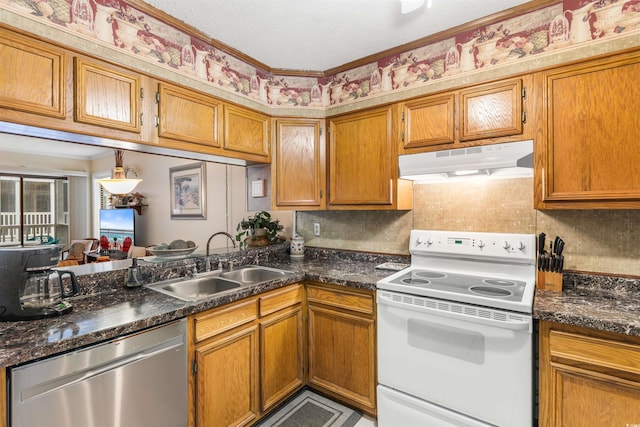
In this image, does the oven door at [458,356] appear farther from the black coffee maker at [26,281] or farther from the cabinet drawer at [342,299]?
the black coffee maker at [26,281]

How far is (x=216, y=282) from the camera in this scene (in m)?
2.11

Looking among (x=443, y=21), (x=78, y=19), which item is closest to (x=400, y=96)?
(x=443, y=21)

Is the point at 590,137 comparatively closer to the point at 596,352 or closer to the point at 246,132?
the point at 596,352

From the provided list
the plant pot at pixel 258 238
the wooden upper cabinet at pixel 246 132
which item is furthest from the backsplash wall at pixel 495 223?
the wooden upper cabinet at pixel 246 132

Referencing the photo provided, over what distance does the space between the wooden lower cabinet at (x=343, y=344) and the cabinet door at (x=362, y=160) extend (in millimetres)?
718

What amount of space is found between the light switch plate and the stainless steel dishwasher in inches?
53.1

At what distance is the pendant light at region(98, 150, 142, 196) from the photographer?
304cm

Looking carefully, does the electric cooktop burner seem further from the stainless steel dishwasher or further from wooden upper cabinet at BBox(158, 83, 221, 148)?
wooden upper cabinet at BBox(158, 83, 221, 148)

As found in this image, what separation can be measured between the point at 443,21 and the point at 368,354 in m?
2.18

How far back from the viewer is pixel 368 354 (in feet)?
6.26

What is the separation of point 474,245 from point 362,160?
3.21 feet

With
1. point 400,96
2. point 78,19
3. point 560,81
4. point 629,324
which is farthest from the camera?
point 400,96

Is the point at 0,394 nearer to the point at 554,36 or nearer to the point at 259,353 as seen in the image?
the point at 259,353

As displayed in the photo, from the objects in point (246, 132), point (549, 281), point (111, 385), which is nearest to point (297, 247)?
point (246, 132)
